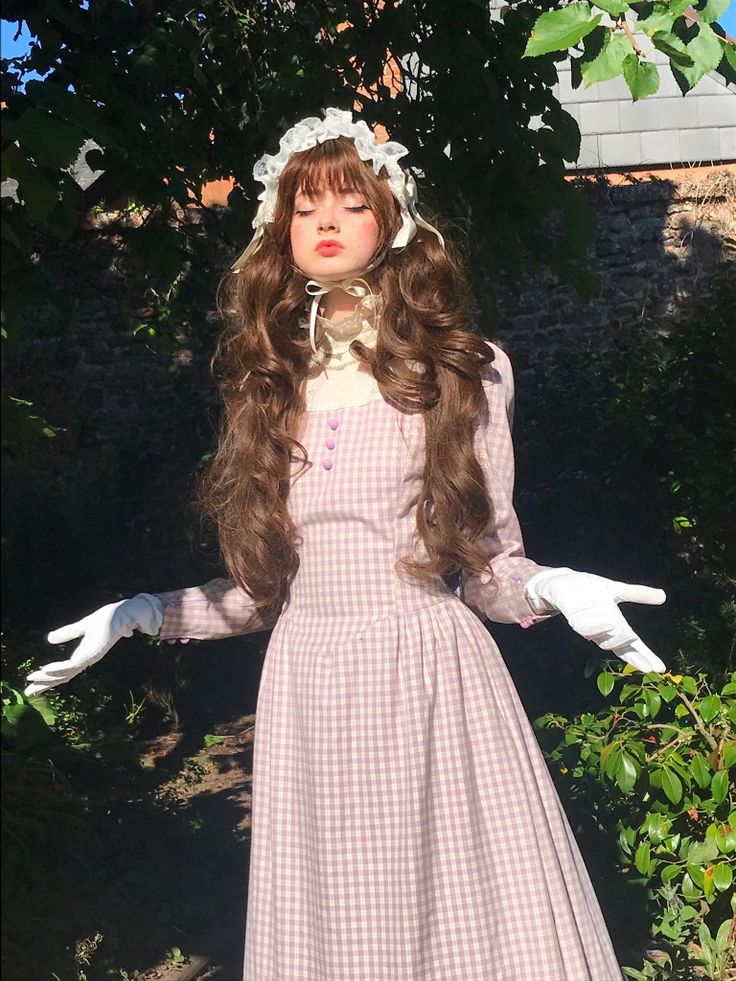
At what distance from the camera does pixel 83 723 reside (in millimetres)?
4023

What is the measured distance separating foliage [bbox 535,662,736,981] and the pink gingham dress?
0.84 meters

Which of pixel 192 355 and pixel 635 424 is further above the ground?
pixel 192 355

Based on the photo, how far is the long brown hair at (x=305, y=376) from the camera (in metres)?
1.86

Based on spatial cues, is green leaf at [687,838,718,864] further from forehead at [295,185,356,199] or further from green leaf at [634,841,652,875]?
forehead at [295,185,356,199]

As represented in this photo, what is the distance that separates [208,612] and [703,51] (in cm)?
125

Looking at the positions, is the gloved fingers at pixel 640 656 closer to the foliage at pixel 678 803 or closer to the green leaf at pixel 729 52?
the foliage at pixel 678 803

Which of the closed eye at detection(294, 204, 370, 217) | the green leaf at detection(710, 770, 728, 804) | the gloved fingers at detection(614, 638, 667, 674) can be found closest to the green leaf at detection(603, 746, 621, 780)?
the green leaf at detection(710, 770, 728, 804)

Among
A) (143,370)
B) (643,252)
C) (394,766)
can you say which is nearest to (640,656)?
(394,766)

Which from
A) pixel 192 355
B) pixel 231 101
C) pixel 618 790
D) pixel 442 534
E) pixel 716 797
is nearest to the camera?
pixel 442 534

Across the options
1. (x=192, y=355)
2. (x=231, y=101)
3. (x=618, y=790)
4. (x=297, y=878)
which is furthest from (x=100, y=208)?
(x=297, y=878)

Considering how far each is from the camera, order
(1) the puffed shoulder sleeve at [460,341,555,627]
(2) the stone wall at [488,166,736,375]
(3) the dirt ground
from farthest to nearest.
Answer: (2) the stone wall at [488,166,736,375], (3) the dirt ground, (1) the puffed shoulder sleeve at [460,341,555,627]

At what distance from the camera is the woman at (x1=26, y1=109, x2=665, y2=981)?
1752 millimetres

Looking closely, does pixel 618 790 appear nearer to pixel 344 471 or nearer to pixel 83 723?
pixel 344 471

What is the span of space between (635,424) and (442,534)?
128 inches
